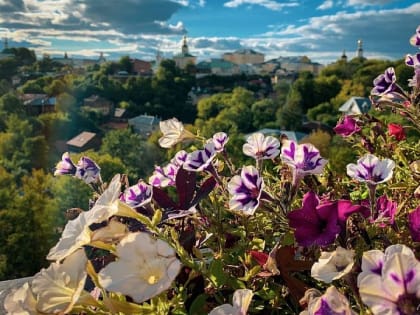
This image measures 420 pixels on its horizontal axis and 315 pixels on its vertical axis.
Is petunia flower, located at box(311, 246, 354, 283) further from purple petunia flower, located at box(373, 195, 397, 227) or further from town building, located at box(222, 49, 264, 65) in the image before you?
town building, located at box(222, 49, 264, 65)

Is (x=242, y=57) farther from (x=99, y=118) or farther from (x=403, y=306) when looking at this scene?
(x=403, y=306)

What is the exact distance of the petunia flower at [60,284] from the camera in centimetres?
31

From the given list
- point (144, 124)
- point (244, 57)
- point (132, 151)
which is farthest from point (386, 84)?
point (244, 57)

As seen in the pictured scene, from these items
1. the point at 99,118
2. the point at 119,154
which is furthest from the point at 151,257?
the point at 99,118

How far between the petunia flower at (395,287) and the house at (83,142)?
20.1 meters

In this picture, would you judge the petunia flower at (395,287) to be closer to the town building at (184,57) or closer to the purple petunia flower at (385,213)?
the purple petunia flower at (385,213)

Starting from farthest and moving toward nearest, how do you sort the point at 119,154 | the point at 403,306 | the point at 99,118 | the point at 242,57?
the point at 242,57
the point at 99,118
the point at 119,154
the point at 403,306

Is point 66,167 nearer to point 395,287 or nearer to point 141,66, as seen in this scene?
point 395,287

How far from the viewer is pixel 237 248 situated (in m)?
0.46

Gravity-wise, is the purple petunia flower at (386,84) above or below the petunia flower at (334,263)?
above

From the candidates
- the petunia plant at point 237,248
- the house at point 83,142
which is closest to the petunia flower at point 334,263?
the petunia plant at point 237,248

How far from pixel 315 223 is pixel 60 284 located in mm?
186

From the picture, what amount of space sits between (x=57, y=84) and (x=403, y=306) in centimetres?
2784

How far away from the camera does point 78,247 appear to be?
0.32m
